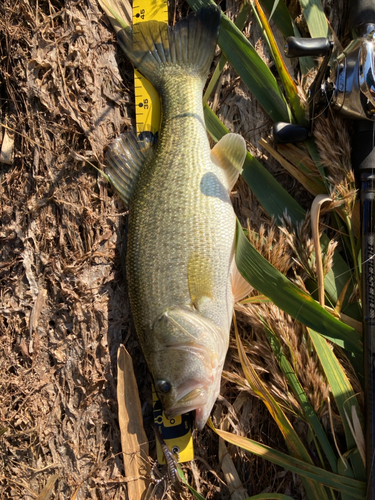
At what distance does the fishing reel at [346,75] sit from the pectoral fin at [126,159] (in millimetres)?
819

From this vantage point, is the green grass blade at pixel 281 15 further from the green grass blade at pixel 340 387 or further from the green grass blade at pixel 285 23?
the green grass blade at pixel 340 387

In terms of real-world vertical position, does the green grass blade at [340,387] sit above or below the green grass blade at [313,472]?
above

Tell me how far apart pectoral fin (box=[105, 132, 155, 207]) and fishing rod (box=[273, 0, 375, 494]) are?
83cm

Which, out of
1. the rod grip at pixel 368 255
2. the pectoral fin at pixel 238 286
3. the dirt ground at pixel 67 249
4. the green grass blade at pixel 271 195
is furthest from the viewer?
the dirt ground at pixel 67 249

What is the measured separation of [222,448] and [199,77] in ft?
6.43

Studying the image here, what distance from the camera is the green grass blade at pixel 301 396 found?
180 cm

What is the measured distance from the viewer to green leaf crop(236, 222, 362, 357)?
1734 millimetres

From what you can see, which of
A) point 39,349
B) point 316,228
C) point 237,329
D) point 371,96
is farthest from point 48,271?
point 371,96

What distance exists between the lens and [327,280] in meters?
1.97

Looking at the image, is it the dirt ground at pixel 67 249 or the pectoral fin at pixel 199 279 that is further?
the dirt ground at pixel 67 249

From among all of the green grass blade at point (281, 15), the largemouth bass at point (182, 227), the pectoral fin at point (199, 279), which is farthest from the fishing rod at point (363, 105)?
the pectoral fin at point (199, 279)

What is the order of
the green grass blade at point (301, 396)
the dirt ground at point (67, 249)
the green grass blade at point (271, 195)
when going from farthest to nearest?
the dirt ground at point (67, 249) → the green grass blade at point (271, 195) → the green grass blade at point (301, 396)

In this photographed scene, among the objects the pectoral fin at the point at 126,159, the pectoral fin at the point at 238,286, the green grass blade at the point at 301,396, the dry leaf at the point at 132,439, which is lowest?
the dry leaf at the point at 132,439

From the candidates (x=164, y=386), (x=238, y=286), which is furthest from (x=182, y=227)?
(x=164, y=386)
